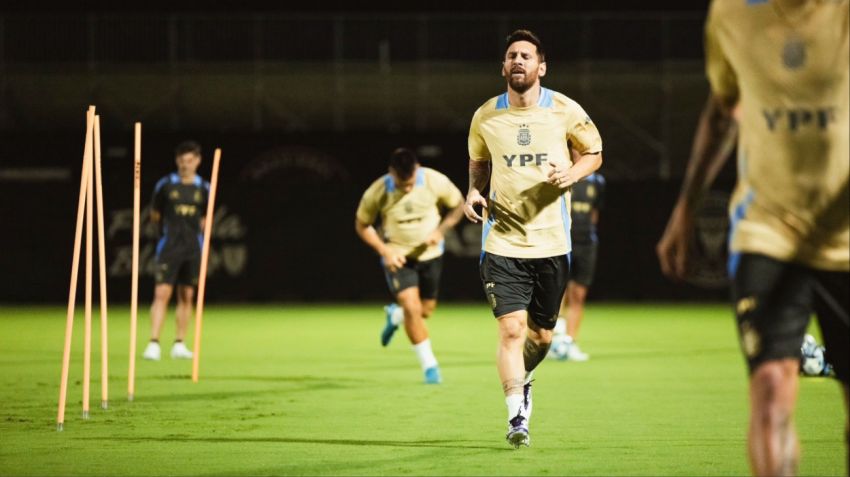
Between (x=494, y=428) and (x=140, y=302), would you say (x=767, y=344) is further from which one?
(x=140, y=302)

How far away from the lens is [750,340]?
5004 mm

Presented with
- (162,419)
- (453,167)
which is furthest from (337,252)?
(162,419)

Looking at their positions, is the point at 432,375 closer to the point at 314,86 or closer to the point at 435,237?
the point at 435,237

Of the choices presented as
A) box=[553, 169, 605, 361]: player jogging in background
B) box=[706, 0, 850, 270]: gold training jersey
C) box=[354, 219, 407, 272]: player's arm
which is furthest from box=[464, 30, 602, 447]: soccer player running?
box=[553, 169, 605, 361]: player jogging in background

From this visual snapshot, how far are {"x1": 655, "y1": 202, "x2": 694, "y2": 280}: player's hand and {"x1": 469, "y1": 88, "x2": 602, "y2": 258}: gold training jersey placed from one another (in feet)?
12.2

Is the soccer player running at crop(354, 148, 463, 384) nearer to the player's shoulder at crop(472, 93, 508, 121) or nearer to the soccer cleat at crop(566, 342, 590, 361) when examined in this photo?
the soccer cleat at crop(566, 342, 590, 361)

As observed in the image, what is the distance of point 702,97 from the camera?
32031 millimetres

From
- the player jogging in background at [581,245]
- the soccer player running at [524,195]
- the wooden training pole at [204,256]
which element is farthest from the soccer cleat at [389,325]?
the soccer player running at [524,195]

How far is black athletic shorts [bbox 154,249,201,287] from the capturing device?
16.0m

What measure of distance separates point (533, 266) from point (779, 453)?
4.13 metres

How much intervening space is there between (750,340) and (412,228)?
343 inches

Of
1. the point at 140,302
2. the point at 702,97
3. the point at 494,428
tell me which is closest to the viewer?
the point at 494,428

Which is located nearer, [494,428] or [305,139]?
[494,428]

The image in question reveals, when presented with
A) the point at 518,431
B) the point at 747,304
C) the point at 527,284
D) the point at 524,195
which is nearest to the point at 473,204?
the point at 524,195
